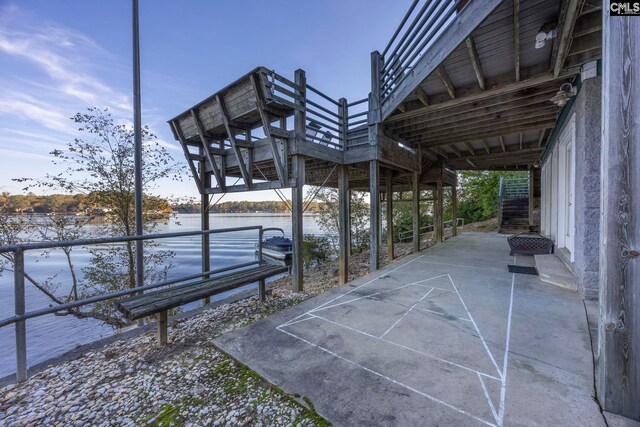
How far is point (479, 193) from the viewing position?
668 inches

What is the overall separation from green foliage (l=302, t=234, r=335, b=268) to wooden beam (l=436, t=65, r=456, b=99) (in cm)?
1005

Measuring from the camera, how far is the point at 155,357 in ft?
7.50

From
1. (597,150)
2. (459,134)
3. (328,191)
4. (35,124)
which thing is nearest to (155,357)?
(597,150)

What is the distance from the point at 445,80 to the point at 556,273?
363 cm

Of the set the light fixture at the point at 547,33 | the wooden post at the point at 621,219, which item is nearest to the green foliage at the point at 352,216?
the light fixture at the point at 547,33

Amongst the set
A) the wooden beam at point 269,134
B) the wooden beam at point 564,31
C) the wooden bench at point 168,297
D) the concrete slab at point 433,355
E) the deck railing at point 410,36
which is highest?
the deck railing at point 410,36

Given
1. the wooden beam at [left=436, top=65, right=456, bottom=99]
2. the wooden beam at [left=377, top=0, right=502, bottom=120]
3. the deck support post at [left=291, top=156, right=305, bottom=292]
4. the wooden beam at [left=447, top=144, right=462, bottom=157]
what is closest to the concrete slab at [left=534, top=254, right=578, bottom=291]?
the wooden beam at [left=436, top=65, right=456, bottom=99]

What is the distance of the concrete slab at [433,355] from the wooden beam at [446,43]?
3.33 m

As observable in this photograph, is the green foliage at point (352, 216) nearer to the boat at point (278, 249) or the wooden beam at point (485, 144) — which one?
the boat at point (278, 249)

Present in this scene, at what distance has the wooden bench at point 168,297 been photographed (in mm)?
2205

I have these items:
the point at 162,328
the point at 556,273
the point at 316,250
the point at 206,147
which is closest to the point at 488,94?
the point at 556,273

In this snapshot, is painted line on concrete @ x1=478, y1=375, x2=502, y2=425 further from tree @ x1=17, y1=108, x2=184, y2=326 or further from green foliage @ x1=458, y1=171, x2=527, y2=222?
green foliage @ x1=458, y1=171, x2=527, y2=222

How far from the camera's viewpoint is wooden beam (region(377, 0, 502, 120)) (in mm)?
2740

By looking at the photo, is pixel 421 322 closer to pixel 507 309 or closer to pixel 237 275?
pixel 507 309
